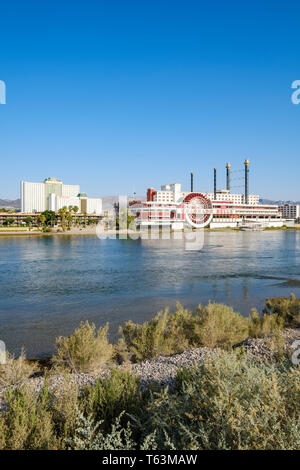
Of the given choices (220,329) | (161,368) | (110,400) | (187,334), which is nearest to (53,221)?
(187,334)

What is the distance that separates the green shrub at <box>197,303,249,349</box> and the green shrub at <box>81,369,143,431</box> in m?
4.08

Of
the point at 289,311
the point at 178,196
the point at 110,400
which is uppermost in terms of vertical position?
the point at 178,196

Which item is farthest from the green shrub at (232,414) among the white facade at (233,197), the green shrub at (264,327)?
the white facade at (233,197)

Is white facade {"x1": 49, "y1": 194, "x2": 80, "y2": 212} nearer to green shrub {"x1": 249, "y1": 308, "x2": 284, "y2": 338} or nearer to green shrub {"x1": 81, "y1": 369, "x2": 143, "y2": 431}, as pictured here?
green shrub {"x1": 249, "y1": 308, "x2": 284, "y2": 338}

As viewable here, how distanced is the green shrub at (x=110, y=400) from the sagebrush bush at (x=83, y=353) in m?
2.47

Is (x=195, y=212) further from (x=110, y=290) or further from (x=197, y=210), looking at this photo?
(x=110, y=290)

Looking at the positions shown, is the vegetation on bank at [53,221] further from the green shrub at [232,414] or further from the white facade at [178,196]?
the green shrub at [232,414]

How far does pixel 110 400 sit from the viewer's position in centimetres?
397

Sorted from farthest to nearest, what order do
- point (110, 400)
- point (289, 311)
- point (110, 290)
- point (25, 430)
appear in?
1. point (110, 290)
2. point (289, 311)
3. point (110, 400)
4. point (25, 430)

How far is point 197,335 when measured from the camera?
8.33 metres

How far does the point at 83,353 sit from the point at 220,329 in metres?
3.39
